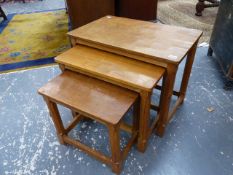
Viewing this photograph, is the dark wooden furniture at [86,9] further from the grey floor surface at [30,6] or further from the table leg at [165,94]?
the grey floor surface at [30,6]

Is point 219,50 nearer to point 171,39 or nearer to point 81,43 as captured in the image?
point 171,39

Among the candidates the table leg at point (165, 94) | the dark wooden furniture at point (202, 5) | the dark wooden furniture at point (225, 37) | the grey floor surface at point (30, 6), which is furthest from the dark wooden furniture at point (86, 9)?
the grey floor surface at point (30, 6)

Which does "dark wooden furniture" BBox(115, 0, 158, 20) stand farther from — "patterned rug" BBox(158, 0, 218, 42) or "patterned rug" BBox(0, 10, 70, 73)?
"patterned rug" BBox(0, 10, 70, 73)

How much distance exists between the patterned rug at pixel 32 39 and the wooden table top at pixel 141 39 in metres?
1.06

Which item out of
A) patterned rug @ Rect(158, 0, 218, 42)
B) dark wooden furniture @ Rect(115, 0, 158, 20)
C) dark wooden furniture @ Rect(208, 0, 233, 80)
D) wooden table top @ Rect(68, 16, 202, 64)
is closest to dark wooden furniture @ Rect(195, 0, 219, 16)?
patterned rug @ Rect(158, 0, 218, 42)

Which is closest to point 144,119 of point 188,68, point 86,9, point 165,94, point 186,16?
point 165,94

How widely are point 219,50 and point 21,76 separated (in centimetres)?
188

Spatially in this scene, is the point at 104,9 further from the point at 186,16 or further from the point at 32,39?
the point at 186,16

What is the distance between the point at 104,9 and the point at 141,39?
1.40 metres

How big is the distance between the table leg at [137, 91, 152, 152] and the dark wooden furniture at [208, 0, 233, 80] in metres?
0.97

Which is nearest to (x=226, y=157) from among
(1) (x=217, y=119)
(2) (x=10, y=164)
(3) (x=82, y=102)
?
(1) (x=217, y=119)

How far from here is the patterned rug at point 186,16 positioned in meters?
2.82

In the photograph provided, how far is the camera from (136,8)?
2701mm

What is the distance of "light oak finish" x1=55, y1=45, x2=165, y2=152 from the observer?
0.95m
